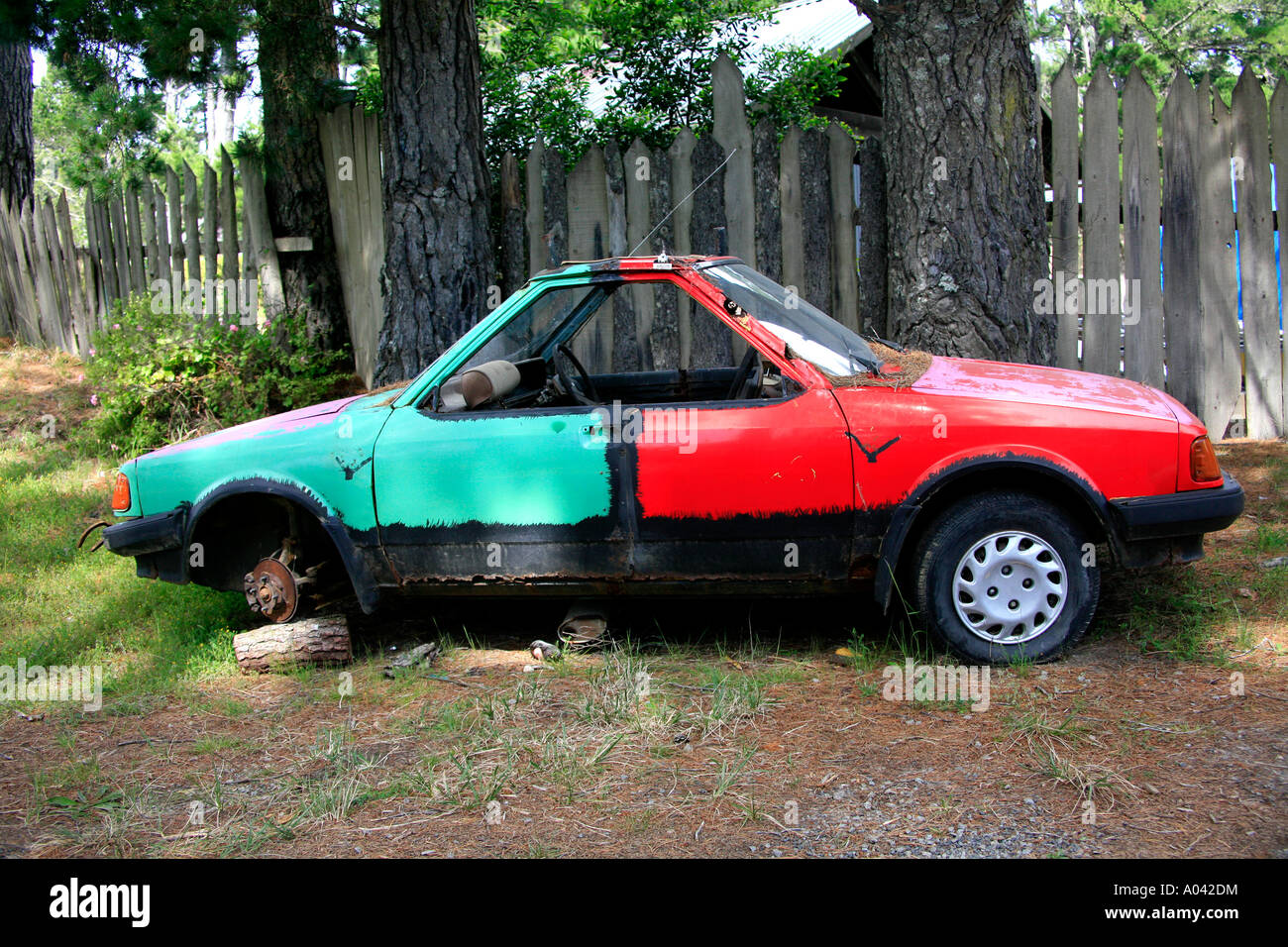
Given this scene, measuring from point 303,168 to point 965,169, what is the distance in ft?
15.9

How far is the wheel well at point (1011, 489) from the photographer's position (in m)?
4.25

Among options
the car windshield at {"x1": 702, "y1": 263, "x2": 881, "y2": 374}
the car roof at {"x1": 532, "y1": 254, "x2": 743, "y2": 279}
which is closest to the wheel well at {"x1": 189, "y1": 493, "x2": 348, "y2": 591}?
the car roof at {"x1": 532, "y1": 254, "x2": 743, "y2": 279}

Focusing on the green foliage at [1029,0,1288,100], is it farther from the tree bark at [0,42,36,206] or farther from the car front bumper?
the car front bumper

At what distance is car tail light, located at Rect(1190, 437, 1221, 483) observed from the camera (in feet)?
13.6

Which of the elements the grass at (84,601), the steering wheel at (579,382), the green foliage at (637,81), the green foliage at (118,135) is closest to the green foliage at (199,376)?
the grass at (84,601)

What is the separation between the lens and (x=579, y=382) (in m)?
5.16

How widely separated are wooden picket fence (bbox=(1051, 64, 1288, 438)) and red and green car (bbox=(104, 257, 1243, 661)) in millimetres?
2529

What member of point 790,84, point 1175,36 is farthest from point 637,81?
point 1175,36

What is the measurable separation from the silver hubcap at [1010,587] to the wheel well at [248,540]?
2.79 meters

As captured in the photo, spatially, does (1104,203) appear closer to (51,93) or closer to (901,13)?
(901,13)

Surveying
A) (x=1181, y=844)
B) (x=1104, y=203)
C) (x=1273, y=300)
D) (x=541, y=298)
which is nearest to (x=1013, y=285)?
(x=1104, y=203)

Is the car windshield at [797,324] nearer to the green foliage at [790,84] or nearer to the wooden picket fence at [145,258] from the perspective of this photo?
the green foliage at [790,84]

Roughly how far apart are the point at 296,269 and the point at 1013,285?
5.29 metres

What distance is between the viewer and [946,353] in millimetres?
6113
